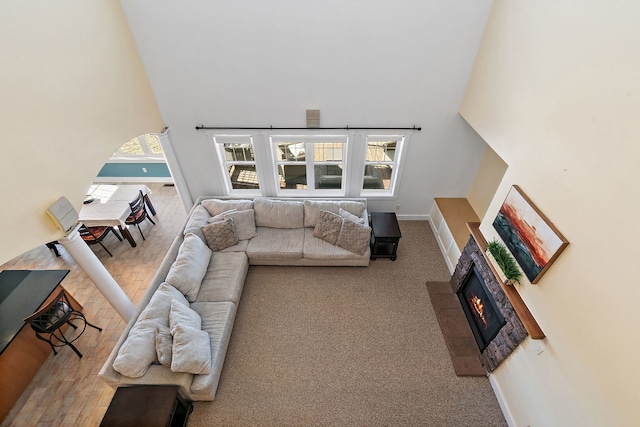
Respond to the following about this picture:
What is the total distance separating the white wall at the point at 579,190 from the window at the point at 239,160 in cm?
423

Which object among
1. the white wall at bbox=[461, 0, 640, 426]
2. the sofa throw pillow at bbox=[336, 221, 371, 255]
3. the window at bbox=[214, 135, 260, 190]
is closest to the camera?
the white wall at bbox=[461, 0, 640, 426]

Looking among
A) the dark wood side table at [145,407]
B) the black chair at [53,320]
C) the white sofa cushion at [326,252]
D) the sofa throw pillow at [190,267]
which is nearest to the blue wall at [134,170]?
the sofa throw pillow at [190,267]

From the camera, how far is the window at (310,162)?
17.7ft

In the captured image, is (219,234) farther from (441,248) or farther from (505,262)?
(505,262)

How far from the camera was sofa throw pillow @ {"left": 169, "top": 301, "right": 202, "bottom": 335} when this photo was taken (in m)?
3.74

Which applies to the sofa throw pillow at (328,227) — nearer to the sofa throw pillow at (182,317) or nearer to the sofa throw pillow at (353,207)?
the sofa throw pillow at (353,207)

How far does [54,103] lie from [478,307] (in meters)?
5.91

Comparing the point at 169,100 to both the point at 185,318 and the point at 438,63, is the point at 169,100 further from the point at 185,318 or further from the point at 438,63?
the point at 438,63

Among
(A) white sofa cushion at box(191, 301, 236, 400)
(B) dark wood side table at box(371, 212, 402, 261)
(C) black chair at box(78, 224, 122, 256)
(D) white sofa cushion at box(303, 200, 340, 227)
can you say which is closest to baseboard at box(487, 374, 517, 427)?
(B) dark wood side table at box(371, 212, 402, 261)

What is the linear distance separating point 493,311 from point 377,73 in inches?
150

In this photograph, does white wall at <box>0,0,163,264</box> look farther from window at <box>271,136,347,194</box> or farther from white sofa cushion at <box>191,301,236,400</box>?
window at <box>271,136,347,194</box>

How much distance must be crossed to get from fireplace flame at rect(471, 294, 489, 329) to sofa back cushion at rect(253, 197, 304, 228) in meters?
3.10

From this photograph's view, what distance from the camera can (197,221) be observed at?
17.4 feet

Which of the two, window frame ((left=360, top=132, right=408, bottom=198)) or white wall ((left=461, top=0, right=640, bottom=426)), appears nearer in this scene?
white wall ((left=461, top=0, right=640, bottom=426))
